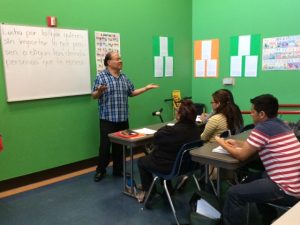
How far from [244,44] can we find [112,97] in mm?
2454

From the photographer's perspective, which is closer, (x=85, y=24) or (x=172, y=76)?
(x=85, y=24)

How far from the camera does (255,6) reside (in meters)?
4.59

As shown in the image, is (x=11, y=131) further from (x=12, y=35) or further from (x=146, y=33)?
(x=146, y=33)

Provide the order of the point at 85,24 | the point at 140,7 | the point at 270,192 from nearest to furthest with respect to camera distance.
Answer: the point at 270,192 → the point at 85,24 → the point at 140,7

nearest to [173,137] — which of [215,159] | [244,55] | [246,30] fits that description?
[215,159]

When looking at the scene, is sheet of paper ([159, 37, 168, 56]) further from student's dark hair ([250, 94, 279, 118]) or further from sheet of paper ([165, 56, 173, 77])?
student's dark hair ([250, 94, 279, 118])

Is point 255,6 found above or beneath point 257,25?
above

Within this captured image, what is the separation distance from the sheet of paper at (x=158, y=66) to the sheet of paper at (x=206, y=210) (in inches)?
113

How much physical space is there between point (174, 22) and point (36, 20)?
8.04 feet

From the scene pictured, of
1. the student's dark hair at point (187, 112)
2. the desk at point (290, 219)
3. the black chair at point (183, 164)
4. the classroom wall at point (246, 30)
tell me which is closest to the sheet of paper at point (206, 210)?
the black chair at point (183, 164)

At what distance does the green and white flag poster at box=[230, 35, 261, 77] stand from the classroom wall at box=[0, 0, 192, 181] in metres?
0.87

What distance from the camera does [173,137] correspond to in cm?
257

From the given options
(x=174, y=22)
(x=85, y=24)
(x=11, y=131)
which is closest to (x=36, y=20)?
(x=85, y=24)

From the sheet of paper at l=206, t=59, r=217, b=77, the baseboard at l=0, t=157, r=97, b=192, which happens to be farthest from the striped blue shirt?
the sheet of paper at l=206, t=59, r=217, b=77
